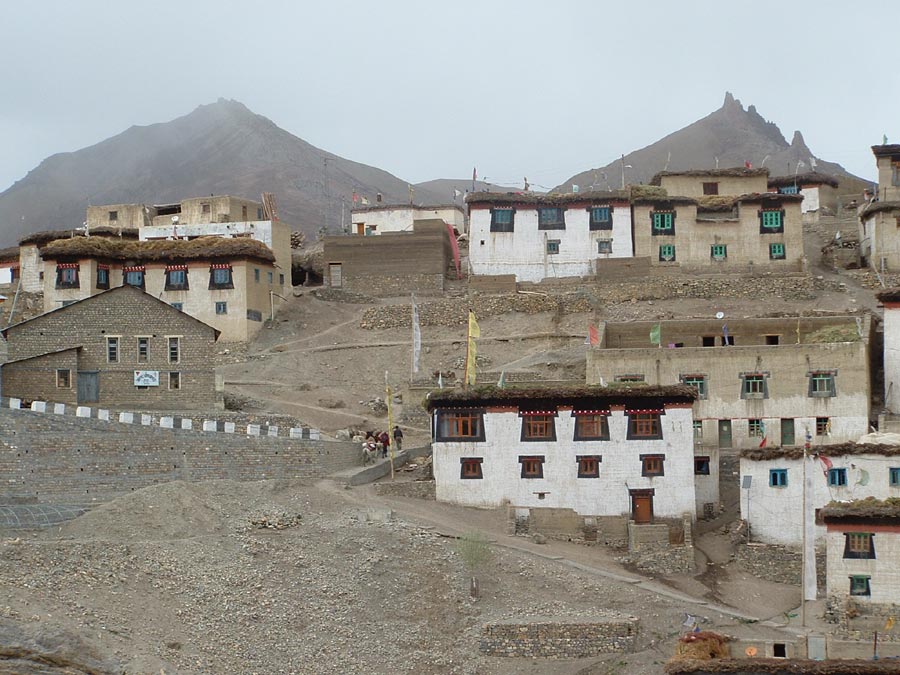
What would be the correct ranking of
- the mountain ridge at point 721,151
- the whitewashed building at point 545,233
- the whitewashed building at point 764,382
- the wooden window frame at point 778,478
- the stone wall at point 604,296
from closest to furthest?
the wooden window frame at point 778,478 → the whitewashed building at point 764,382 → the stone wall at point 604,296 → the whitewashed building at point 545,233 → the mountain ridge at point 721,151

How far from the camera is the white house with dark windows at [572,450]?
158 feet

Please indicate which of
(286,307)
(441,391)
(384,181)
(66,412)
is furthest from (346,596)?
(384,181)

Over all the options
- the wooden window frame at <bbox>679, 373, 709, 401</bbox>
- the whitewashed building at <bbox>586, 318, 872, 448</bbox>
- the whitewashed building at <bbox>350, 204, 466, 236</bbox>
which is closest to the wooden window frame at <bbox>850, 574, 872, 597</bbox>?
the whitewashed building at <bbox>586, 318, 872, 448</bbox>

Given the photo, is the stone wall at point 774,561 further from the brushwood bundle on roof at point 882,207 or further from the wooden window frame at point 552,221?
the brushwood bundle on roof at point 882,207

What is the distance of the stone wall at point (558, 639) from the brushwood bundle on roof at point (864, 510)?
625 centimetres

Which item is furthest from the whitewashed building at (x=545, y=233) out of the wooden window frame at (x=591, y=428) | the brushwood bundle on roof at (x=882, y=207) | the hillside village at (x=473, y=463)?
the wooden window frame at (x=591, y=428)

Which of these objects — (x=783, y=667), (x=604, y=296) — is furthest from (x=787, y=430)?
(x=783, y=667)

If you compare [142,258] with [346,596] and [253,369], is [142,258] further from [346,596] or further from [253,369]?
[346,596]

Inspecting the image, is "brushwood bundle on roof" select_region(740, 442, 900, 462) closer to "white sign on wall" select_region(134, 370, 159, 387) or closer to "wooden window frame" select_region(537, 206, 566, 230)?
"white sign on wall" select_region(134, 370, 159, 387)

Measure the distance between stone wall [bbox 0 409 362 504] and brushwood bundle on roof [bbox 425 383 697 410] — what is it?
4855 mm

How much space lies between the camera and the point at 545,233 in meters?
73.8

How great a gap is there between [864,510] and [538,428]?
12.3 m

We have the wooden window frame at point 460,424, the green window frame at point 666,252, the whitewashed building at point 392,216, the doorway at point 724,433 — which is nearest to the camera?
the wooden window frame at point 460,424

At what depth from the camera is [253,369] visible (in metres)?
66.2
